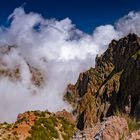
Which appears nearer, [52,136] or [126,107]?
[52,136]

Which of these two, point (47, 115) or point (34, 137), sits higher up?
point (47, 115)

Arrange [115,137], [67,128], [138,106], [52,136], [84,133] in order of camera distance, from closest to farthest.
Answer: [115,137]
[84,133]
[52,136]
[67,128]
[138,106]

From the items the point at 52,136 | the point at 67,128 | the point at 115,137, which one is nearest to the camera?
the point at 115,137

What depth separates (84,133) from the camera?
20.5 metres

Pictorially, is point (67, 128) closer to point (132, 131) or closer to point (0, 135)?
point (0, 135)

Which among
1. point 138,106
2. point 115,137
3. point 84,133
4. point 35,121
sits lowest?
point 115,137

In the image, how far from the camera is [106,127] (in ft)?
60.8

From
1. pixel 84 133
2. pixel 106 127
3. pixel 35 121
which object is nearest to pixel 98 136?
pixel 106 127

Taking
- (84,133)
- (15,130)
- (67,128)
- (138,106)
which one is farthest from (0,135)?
(138,106)

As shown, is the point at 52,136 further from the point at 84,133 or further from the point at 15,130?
the point at 84,133

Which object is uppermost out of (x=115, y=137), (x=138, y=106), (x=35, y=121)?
(x=138, y=106)

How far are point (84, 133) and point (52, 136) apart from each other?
144 ft

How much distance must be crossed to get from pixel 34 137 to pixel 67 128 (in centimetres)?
932

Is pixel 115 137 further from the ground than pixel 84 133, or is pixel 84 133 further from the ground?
pixel 84 133
